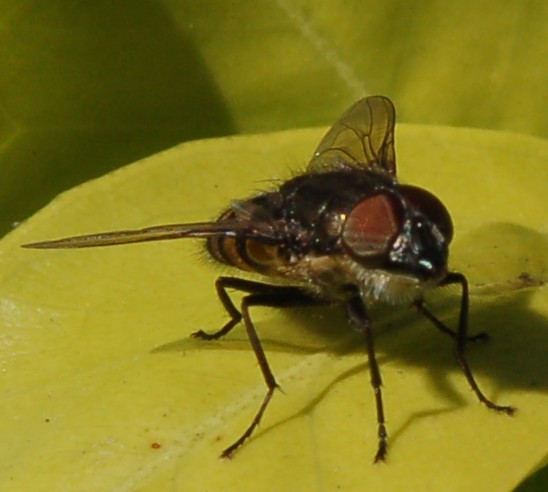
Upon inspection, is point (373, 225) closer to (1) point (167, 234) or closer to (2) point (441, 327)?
(2) point (441, 327)

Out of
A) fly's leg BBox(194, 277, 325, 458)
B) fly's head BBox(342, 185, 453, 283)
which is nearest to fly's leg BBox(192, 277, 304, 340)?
fly's leg BBox(194, 277, 325, 458)

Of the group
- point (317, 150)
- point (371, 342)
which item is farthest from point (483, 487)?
point (317, 150)

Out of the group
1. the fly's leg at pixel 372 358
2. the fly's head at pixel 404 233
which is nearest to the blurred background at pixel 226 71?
the fly's head at pixel 404 233

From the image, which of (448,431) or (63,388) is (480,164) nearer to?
(448,431)

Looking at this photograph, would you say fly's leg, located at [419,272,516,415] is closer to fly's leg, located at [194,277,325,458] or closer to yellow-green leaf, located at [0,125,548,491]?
yellow-green leaf, located at [0,125,548,491]

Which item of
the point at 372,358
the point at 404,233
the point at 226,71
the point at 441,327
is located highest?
the point at 226,71

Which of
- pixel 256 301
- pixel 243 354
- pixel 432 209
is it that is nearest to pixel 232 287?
pixel 256 301
